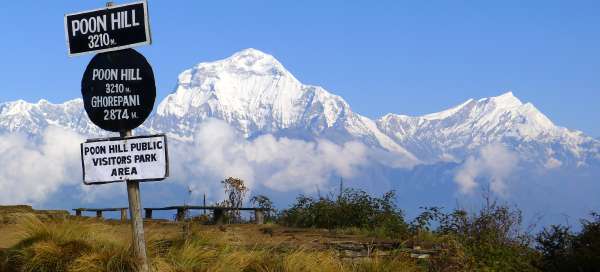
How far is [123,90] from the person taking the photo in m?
13.6

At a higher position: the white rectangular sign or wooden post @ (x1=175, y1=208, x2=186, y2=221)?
the white rectangular sign

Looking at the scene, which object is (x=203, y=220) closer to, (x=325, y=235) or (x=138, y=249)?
(x=325, y=235)

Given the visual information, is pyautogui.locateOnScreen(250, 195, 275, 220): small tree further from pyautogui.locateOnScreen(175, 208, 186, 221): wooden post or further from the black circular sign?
the black circular sign

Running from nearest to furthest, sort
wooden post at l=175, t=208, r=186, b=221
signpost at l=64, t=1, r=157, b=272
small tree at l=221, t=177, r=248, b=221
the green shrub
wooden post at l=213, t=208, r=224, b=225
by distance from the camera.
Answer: signpost at l=64, t=1, r=157, b=272
the green shrub
wooden post at l=213, t=208, r=224, b=225
wooden post at l=175, t=208, r=186, b=221
small tree at l=221, t=177, r=248, b=221

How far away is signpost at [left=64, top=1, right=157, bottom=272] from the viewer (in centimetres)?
1334

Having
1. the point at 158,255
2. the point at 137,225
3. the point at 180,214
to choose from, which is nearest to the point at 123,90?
the point at 137,225

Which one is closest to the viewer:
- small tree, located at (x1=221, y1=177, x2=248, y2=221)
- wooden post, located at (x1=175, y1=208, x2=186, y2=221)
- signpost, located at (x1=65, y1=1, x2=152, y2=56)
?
signpost, located at (x1=65, y1=1, x2=152, y2=56)

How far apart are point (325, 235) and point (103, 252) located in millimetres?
7549

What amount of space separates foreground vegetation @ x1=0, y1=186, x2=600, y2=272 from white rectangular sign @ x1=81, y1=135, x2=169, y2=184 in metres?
1.47

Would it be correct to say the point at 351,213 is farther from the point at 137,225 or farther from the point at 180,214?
the point at 137,225

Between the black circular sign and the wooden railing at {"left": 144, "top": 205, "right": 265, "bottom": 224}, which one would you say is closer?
the black circular sign

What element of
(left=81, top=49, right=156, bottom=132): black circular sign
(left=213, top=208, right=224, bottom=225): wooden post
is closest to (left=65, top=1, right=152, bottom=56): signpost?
(left=81, top=49, right=156, bottom=132): black circular sign

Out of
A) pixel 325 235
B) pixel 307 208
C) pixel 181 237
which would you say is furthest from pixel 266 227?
pixel 181 237

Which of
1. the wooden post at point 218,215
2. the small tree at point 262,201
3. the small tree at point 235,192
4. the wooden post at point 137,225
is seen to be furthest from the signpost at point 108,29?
the small tree at point 235,192
